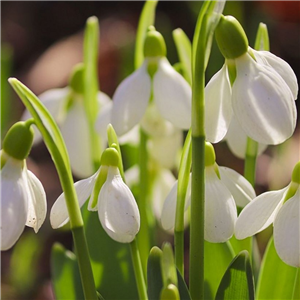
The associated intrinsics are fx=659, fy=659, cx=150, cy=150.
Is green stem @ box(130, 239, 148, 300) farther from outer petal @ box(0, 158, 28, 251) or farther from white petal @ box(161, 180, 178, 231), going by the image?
outer petal @ box(0, 158, 28, 251)

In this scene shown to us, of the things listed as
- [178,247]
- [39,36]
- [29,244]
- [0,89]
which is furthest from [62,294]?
[39,36]

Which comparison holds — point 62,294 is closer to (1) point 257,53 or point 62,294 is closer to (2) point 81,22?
(1) point 257,53

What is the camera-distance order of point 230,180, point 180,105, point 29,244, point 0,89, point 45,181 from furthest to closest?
point 45,181, point 0,89, point 29,244, point 180,105, point 230,180

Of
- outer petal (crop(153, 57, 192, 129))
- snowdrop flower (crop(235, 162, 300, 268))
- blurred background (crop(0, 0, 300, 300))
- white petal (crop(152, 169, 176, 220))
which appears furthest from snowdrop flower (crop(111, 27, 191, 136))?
blurred background (crop(0, 0, 300, 300))

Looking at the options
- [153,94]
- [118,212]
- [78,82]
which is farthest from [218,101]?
[78,82]

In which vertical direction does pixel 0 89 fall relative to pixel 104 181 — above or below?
below

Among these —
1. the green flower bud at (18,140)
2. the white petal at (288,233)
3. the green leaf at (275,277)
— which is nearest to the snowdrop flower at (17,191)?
the green flower bud at (18,140)
